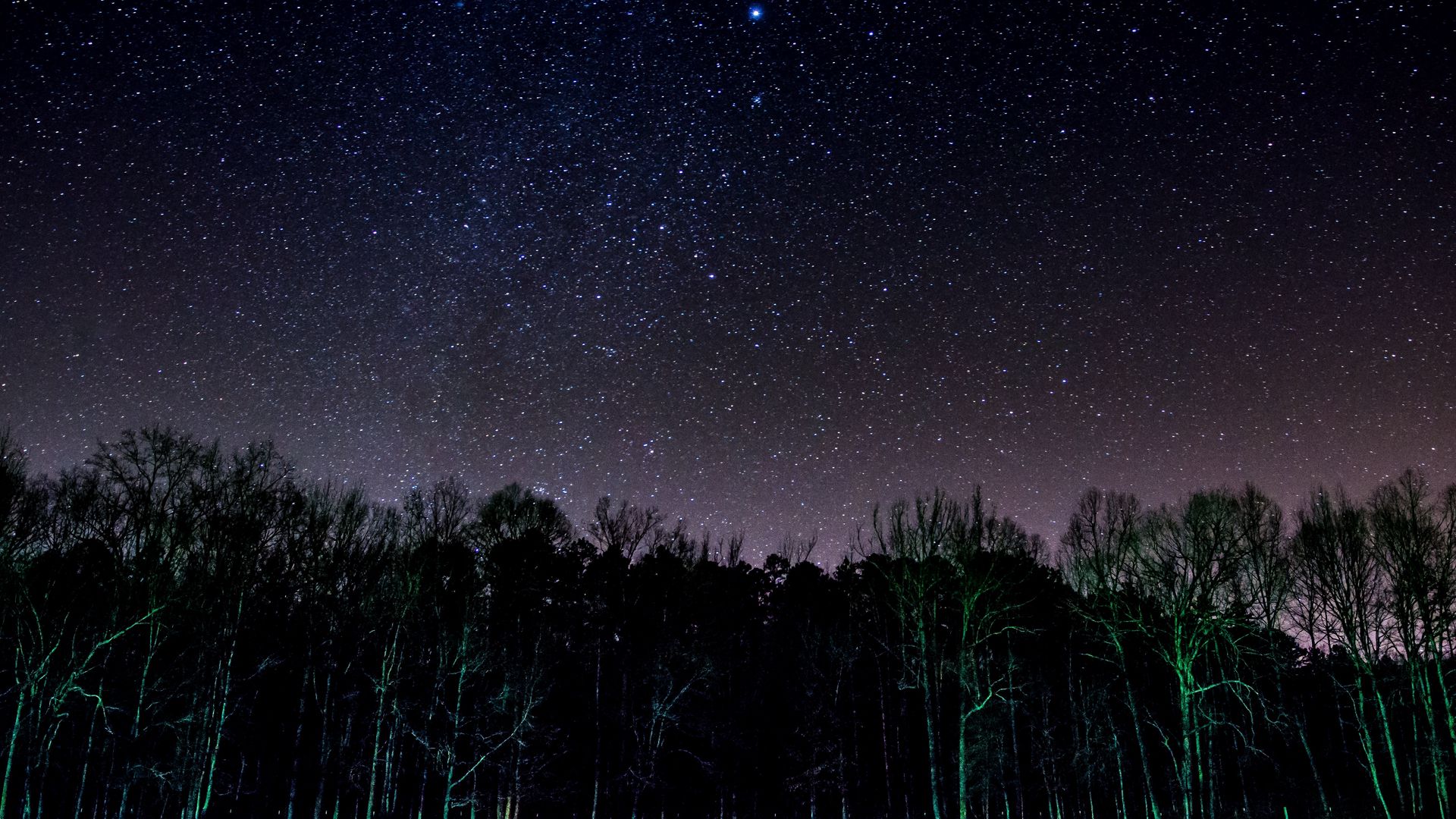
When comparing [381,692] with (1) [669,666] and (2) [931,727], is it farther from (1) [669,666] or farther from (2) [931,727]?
(2) [931,727]

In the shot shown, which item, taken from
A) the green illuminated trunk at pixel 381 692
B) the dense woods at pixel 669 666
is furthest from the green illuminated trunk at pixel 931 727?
the green illuminated trunk at pixel 381 692

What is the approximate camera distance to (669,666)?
32156 mm

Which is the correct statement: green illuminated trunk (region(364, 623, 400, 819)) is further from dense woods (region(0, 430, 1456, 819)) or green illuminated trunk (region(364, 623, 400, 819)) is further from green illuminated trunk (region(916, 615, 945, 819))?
green illuminated trunk (region(916, 615, 945, 819))

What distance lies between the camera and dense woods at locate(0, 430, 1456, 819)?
2377 cm

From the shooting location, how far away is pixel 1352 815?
88.4 feet

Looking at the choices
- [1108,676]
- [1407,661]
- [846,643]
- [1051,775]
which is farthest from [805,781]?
[1407,661]

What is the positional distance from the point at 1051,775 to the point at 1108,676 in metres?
5.48

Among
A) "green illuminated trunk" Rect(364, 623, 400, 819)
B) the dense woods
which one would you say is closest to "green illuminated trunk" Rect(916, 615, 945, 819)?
the dense woods

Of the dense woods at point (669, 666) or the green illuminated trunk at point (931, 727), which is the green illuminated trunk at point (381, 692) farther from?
the green illuminated trunk at point (931, 727)

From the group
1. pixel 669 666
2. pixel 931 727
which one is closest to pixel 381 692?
pixel 669 666

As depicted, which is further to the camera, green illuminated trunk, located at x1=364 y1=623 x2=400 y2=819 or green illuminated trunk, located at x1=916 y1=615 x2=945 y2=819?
green illuminated trunk, located at x1=364 y1=623 x2=400 y2=819

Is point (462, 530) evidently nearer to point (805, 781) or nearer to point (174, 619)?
point (174, 619)

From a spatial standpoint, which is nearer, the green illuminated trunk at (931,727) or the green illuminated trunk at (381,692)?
the green illuminated trunk at (931,727)

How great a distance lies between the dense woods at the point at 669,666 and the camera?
78.0 ft
